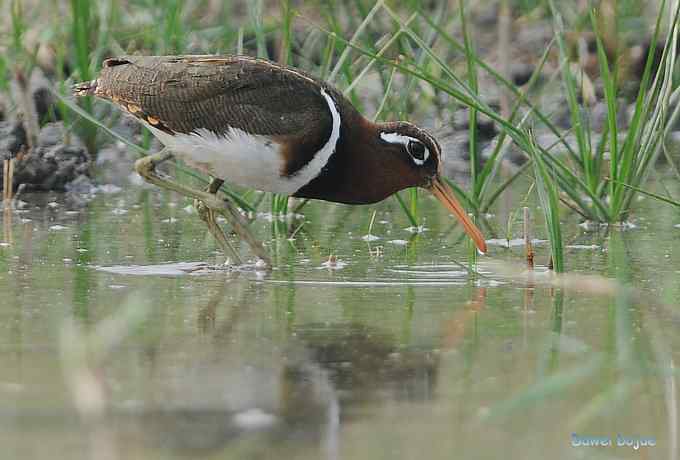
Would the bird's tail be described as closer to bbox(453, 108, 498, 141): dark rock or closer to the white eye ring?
the white eye ring

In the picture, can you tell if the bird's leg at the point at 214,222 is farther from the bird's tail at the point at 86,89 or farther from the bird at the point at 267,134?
the bird's tail at the point at 86,89

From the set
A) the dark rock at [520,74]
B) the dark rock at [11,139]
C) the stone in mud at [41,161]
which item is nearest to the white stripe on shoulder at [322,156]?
the stone in mud at [41,161]

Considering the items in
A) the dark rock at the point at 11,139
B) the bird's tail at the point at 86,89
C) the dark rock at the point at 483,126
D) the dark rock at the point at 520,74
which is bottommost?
the dark rock at the point at 11,139

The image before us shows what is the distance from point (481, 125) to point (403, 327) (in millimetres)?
5795

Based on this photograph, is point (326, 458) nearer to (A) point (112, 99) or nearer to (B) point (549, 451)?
(B) point (549, 451)

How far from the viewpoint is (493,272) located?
20.9ft

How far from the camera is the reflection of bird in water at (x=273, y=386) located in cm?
387

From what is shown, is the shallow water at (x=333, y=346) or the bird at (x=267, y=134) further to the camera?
the bird at (x=267, y=134)

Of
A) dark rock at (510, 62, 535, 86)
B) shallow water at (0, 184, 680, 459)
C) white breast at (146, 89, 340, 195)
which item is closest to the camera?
shallow water at (0, 184, 680, 459)

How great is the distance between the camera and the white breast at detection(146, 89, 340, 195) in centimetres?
660

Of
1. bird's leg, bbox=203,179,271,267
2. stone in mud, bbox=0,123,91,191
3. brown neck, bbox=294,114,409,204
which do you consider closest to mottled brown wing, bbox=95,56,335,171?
brown neck, bbox=294,114,409,204

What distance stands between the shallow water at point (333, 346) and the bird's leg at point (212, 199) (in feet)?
0.50

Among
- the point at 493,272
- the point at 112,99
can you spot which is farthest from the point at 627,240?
the point at 112,99

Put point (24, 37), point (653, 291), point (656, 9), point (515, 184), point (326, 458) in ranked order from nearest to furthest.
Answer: point (326, 458) → point (653, 291) → point (515, 184) → point (24, 37) → point (656, 9)
